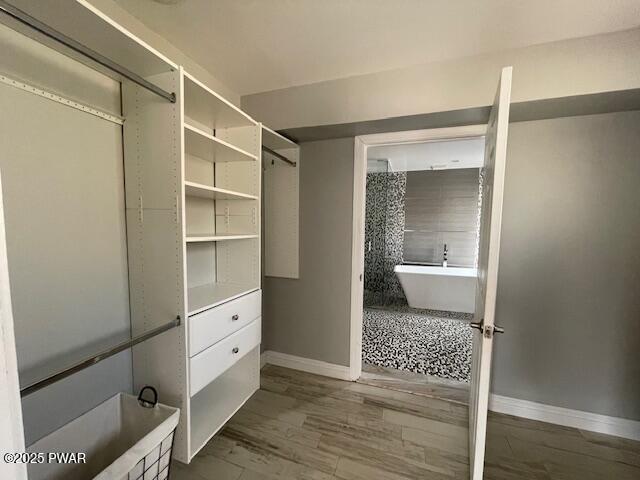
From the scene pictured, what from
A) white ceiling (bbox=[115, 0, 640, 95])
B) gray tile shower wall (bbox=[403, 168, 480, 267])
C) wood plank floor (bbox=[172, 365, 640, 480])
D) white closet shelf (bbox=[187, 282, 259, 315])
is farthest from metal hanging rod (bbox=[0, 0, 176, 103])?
gray tile shower wall (bbox=[403, 168, 480, 267])

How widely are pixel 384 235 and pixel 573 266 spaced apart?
2.97 meters

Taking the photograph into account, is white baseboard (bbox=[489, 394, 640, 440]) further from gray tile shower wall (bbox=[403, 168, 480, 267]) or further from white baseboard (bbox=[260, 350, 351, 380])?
gray tile shower wall (bbox=[403, 168, 480, 267])

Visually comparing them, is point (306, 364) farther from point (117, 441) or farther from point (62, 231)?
point (62, 231)

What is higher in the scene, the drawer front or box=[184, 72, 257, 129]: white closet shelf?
box=[184, 72, 257, 129]: white closet shelf

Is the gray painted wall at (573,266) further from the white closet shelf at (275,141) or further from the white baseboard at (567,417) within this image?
the white closet shelf at (275,141)

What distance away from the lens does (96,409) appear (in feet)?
4.12

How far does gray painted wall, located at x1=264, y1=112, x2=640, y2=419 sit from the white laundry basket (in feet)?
7.06

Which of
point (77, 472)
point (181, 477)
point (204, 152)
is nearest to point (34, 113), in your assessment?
point (204, 152)

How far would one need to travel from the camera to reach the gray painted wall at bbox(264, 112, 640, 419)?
5.47ft

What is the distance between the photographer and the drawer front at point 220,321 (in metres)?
1.30

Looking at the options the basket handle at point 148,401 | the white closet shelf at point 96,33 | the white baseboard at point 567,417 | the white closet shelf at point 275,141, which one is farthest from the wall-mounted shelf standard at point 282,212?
the white baseboard at point 567,417

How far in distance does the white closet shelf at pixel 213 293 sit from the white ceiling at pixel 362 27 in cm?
147

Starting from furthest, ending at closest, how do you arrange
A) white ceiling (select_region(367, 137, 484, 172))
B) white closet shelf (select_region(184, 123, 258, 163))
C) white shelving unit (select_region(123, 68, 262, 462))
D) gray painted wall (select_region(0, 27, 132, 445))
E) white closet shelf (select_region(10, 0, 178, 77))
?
1. white ceiling (select_region(367, 137, 484, 172))
2. white closet shelf (select_region(184, 123, 258, 163))
3. white shelving unit (select_region(123, 68, 262, 462))
4. gray painted wall (select_region(0, 27, 132, 445))
5. white closet shelf (select_region(10, 0, 178, 77))

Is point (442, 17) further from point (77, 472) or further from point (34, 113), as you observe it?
point (77, 472)
